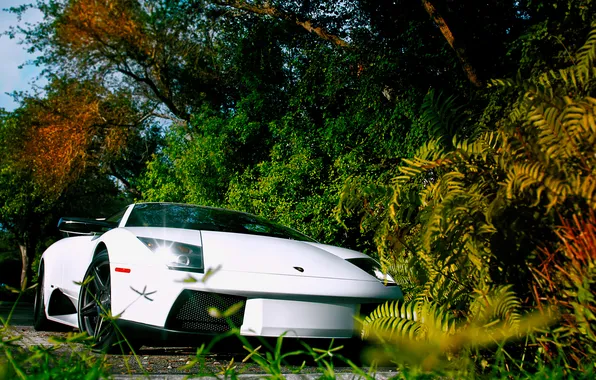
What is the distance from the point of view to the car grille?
3850mm

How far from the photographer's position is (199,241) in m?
4.30

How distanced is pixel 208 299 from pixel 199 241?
1.72 feet

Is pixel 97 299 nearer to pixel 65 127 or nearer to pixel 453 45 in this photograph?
pixel 453 45

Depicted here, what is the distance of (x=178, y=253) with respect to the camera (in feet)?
13.4

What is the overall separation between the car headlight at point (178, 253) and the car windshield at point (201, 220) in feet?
2.07

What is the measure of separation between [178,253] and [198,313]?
1.45 feet

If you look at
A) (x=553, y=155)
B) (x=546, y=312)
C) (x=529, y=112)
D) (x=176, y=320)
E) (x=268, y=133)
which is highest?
(x=268, y=133)

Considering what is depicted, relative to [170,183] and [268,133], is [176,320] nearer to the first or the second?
[268,133]

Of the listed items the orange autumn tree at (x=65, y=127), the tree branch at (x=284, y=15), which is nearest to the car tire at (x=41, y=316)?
the tree branch at (x=284, y=15)

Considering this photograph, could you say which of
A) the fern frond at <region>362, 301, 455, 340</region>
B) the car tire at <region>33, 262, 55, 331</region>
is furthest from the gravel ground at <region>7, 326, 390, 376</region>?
the car tire at <region>33, 262, 55, 331</region>

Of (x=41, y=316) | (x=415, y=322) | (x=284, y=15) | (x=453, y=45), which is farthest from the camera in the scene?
(x=284, y=15)

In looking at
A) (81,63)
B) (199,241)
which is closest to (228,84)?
(81,63)

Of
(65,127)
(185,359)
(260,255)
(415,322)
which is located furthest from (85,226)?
(65,127)

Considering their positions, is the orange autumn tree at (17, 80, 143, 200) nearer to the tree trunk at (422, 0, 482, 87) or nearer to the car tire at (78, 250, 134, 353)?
the tree trunk at (422, 0, 482, 87)
